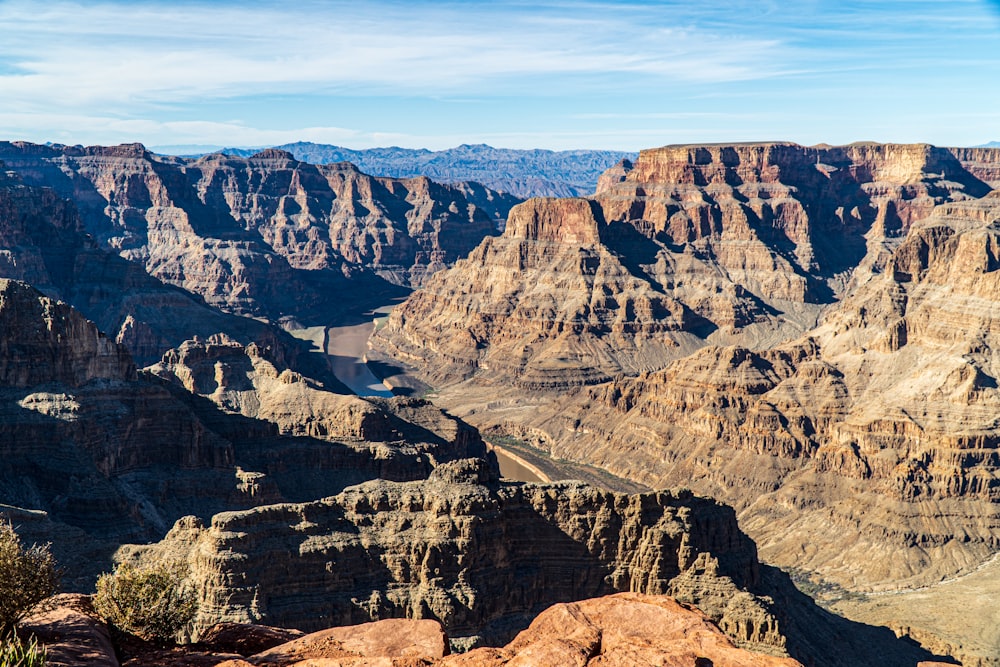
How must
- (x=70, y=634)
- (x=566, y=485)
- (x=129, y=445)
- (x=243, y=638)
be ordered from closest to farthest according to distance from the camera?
(x=70, y=634) < (x=243, y=638) < (x=566, y=485) < (x=129, y=445)

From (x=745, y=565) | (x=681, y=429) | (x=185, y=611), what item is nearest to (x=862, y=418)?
(x=681, y=429)

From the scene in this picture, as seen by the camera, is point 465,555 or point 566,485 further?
point 566,485

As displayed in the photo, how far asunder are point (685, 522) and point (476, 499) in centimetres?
1664

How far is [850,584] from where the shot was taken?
12356 centimetres

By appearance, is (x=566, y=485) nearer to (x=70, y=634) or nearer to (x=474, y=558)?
(x=474, y=558)

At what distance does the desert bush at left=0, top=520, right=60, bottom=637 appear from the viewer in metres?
38.2

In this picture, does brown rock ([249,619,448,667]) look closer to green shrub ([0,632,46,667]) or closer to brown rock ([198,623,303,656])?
brown rock ([198,623,303,656])

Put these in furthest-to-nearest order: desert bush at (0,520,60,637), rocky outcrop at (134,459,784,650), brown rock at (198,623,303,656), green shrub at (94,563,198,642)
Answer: rocky outcrop at (134,459,784,650)
green shrub at (94,563,198,642)
brown rock at (198,623,303,656)
desert bush at (0,520,60,637)

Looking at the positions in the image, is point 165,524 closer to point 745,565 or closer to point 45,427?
point 45,427

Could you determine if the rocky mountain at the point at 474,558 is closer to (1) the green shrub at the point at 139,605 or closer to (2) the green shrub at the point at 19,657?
(1) the green shrub at the point at 139,605

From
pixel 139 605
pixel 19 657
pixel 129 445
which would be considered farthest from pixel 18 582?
pixel 129 445

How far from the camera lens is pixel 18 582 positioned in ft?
127

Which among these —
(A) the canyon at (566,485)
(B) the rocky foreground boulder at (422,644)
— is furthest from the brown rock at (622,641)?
(A) the canyon at (566,485)

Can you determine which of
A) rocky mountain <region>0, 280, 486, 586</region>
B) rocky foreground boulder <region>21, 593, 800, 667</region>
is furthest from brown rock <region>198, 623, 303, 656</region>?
rocky mountain <region>0, 280, 486, 586</region>
